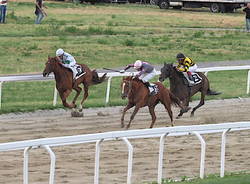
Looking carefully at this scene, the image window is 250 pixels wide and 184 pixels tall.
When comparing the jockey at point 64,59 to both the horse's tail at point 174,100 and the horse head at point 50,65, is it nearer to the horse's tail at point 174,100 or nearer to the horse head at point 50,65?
the horse head at point 50,65

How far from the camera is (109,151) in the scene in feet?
46.1

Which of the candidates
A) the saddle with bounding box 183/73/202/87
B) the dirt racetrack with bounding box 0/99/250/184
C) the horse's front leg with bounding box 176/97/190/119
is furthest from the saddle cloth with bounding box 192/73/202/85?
the dirt racetrack with bounding box 0/99/250/184

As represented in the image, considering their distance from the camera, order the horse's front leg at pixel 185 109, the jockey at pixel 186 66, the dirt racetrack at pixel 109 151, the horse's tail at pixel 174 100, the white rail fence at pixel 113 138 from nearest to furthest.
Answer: the white rail fence at pixel 113 138, the dirt racetrack at pixel 109 151, the horse's tail at pixel 174 100, the horse's front leg at pixel 185 109, the jockey at pixel 186 66

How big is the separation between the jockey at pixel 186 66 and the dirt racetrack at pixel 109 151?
2.55 feet

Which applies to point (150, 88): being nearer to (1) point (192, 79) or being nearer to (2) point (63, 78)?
(1) point (192, 79)

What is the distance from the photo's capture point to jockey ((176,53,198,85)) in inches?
726

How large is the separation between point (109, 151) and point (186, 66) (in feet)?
15.9

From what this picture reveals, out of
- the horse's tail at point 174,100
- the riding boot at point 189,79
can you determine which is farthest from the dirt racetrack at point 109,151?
the riding boot at point 189,79

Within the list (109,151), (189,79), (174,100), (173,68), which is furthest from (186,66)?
(109,151)

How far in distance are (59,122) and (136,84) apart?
1643 mm

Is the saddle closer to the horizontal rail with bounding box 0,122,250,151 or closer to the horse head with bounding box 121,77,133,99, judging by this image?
the horse head with bounding box 121,77,133,99

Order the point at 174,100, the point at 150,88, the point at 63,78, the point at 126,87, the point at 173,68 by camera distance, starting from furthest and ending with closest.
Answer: the point at 63,78 → the point at 173,68 → the point at 174,100 → the point at 150,88 → the point at 126,87

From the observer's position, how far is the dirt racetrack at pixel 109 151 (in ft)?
40.4

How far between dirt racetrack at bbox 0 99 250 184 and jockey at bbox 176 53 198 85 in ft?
2.55
